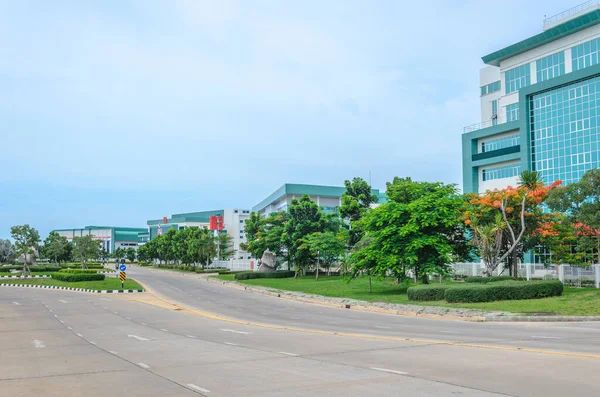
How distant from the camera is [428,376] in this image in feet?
32.6

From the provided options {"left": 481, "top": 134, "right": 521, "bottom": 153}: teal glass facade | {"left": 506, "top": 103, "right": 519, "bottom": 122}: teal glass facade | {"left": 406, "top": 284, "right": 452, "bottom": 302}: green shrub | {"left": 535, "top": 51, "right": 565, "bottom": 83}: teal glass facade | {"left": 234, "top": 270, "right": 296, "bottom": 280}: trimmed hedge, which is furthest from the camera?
{"left": 506, "top": 103, "right": 519, "bottom": 122}: teal glass facade

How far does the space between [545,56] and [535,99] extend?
5.28m

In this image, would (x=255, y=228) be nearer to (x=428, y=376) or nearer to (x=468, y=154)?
(x=468, y=154)

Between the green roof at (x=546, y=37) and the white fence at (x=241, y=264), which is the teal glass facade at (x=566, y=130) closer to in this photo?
the green roof at (x=546, y=37)

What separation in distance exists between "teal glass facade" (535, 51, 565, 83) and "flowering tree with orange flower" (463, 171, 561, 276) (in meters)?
24.1

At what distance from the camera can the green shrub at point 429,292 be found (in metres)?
28.9

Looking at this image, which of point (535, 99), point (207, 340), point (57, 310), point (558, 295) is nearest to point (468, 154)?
point (535, 99)

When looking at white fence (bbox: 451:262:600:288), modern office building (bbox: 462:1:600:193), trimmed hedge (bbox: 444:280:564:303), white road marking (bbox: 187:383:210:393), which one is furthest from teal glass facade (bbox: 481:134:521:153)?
white road marking (bbox: 187:383:210:393)

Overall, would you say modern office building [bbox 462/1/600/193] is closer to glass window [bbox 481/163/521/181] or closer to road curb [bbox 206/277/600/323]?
glass window [bbox 481/163/521/181]

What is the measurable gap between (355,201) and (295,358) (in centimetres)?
4237

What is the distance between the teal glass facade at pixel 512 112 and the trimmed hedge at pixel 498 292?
39.7 meters

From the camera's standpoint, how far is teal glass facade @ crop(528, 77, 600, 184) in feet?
167

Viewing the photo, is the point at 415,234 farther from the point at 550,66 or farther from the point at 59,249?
the point at 59,249

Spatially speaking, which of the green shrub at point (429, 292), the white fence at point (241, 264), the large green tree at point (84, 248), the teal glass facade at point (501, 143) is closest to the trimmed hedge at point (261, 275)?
the white fence at point (241, 264)
